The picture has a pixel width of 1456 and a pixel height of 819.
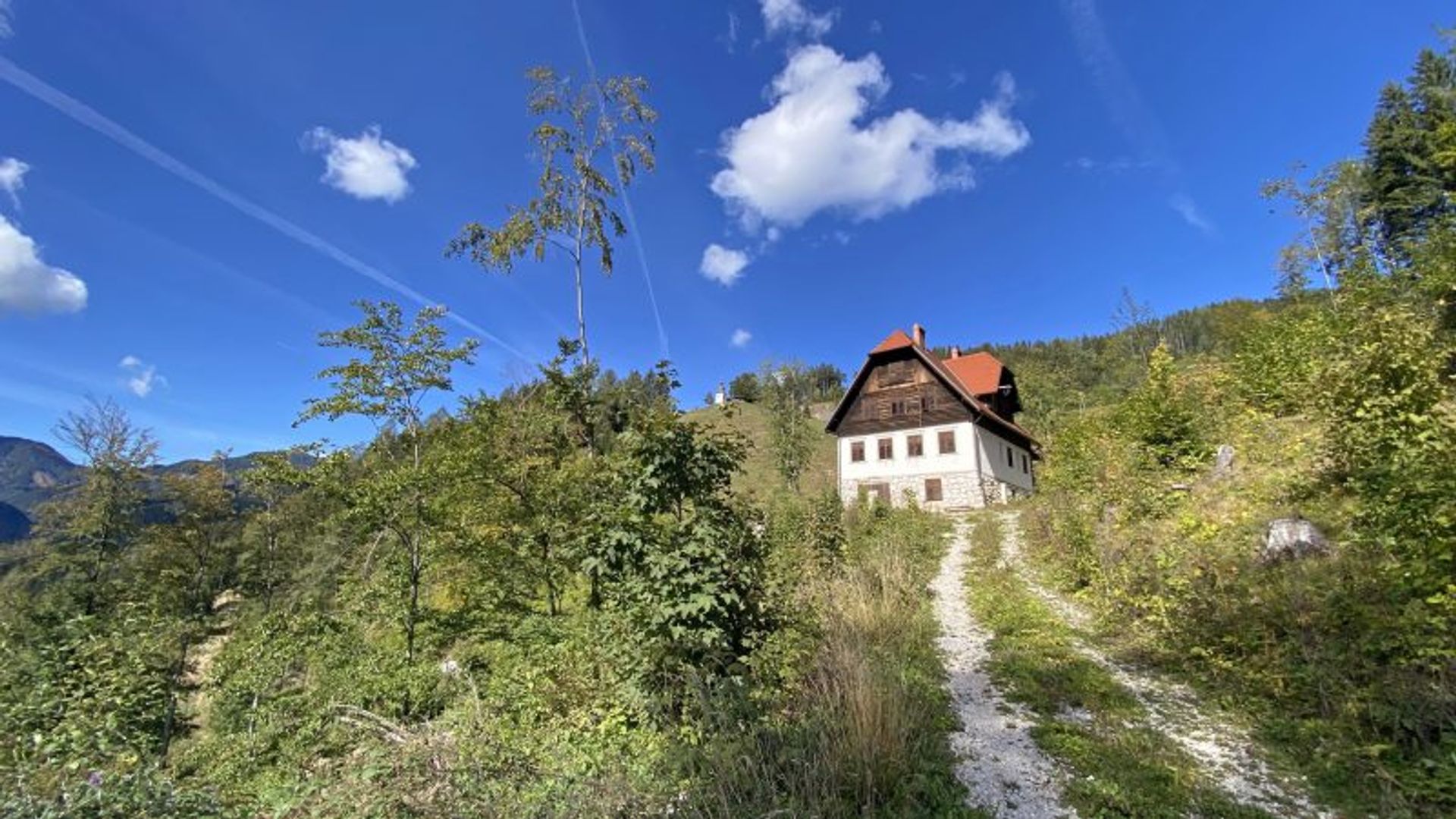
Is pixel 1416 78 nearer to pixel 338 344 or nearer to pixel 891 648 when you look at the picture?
pixel 891 648

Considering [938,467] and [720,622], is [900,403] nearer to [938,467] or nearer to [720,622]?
[938,467]

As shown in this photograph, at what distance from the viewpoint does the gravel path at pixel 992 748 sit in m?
4.79

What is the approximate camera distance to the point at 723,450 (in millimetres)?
6137

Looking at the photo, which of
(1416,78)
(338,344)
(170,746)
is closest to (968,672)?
(338,344)

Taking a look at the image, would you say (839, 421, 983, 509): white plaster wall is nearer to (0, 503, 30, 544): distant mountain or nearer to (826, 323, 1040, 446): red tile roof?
(826, 323, 1040, 446): red tile roof

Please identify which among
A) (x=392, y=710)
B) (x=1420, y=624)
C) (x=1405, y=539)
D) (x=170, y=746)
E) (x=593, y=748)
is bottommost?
(x=170, y=746)

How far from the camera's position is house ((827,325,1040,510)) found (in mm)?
29828

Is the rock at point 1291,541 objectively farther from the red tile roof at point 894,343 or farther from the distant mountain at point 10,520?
the distant mountain at point 10,520

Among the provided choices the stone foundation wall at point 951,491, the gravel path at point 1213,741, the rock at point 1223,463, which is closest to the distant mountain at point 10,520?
the stone foundation wall at point 951,491

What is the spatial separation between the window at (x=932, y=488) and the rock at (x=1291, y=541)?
73.3 feet

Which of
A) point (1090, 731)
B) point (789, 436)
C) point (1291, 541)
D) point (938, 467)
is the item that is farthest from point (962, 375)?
point (1090, 731)

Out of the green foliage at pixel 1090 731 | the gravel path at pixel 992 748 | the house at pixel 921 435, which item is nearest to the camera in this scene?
the green foliage at pixel 1090 731

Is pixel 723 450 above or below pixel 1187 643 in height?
above

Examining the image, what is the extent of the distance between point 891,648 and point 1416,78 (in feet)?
201
